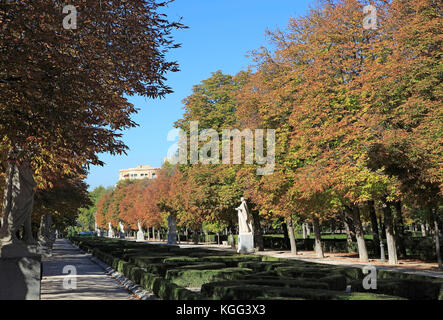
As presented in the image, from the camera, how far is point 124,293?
12789 millimetres

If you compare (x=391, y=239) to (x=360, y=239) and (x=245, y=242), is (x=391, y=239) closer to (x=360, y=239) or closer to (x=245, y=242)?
(x=360, y=239)

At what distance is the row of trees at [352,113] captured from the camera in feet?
52.9

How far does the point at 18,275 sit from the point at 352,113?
16.8 meters

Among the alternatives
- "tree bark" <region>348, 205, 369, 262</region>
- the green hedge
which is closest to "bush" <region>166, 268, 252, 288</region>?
the green hedge

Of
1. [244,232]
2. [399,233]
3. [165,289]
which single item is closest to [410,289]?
[165,289]

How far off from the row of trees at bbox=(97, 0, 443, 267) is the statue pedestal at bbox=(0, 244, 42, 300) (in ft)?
37.3

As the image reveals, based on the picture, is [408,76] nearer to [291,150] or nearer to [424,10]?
[424,10]

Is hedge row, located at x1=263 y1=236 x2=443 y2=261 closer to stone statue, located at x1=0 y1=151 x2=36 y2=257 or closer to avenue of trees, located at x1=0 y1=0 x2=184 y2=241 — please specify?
avenue of trees, located at x1=0 y1=0 x2=184 y2=241

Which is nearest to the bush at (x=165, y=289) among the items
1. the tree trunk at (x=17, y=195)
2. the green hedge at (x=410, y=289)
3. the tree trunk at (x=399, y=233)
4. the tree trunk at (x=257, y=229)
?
the tree trunk at (x=17, y=195)

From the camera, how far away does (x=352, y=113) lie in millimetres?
21469

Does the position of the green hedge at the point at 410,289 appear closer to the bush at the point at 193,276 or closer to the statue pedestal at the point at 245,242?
the bush at the point at 193,276

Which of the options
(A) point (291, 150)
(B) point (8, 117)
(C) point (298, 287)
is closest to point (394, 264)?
(A) point (291, 150)

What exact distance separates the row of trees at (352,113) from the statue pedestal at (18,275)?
11363mm
